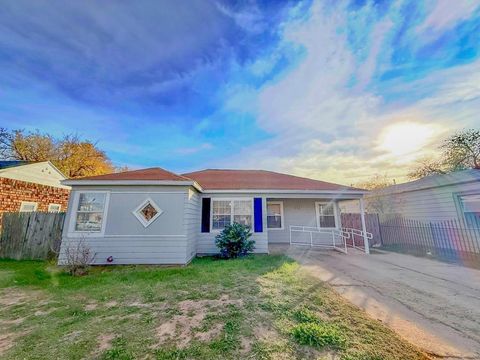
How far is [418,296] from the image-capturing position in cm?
432

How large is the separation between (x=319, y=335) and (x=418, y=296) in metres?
3.14

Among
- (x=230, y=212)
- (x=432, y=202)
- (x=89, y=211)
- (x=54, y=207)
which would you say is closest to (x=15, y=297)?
(x=89, y=211)

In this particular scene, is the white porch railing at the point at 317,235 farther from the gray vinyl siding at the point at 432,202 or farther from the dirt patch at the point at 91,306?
the dirt patch at the point at 91,306

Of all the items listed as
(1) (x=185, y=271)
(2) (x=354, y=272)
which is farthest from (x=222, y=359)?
(2) (x=354, y=272)

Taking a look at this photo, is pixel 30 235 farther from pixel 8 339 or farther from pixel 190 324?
pixel 190 324

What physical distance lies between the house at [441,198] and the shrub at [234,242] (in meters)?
10.3

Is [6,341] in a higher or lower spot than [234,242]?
lower

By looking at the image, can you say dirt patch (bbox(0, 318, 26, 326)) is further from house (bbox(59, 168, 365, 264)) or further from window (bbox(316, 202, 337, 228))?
window (bbox(316, 202, 337, 228))

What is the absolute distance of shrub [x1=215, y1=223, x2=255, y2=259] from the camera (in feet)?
27.4

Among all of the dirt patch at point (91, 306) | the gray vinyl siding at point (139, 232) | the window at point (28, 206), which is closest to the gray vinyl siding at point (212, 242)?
the gray vinyl siding at point (139, 232)

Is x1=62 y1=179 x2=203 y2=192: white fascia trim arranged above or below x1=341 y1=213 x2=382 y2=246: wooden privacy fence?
above

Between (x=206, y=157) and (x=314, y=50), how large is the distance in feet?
34.4

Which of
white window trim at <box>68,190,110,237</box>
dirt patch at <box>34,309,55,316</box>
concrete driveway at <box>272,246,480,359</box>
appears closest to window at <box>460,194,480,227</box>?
concrete driveway at <box>272,246,480,359</box>

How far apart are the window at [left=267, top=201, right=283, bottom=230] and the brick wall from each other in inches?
537
